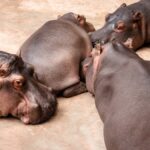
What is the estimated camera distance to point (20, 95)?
2.78 m

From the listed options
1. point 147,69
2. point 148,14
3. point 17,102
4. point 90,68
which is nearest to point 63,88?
point 90,68

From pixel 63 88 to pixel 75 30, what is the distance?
466mm

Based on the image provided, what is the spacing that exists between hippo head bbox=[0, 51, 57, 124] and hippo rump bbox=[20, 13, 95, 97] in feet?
0.72

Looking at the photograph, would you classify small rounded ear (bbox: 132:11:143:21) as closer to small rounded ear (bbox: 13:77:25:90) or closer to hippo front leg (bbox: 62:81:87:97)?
hippo front leg (bbox: 62:81:87:97)

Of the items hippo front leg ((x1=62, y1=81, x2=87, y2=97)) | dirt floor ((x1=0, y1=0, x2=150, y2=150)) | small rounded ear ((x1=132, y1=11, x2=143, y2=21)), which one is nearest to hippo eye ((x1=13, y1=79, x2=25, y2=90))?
dirt floor ((x1=0, y1=0, x2=150, y2=150))

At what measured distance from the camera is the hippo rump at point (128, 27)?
139 inches

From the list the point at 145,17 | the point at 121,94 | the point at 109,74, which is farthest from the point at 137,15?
the point at 121,94

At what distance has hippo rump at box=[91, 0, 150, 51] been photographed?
352 cm

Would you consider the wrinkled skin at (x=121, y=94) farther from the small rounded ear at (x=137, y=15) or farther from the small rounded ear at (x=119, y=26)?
the small rounded ear at (x=137, y=15)

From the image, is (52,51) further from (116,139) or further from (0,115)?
(116,139)

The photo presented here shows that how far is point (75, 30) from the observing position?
3361mm

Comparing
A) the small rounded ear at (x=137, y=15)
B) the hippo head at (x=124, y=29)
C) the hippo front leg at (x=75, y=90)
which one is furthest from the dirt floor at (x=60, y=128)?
the small rounded ear at (x=137, y=15)

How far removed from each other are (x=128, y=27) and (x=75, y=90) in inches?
28.5

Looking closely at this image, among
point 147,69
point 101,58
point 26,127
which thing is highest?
point 147,69
